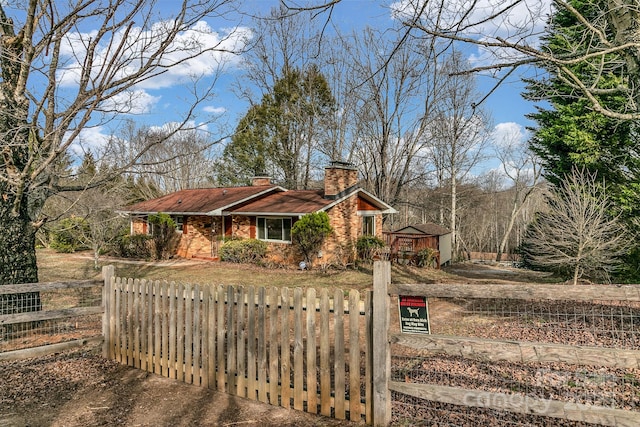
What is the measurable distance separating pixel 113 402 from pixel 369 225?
1722cm

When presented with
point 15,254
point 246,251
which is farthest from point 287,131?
point 15,254

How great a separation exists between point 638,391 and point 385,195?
22.4 meters

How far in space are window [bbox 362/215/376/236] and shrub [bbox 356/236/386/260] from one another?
1752 mm

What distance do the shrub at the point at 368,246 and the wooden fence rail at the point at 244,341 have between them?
44.7ft

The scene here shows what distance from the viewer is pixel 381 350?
3449 millimetres

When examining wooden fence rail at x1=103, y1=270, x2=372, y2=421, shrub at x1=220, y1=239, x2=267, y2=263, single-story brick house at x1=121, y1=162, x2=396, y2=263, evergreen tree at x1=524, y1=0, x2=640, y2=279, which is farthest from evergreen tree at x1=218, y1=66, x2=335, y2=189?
wooden fence rail at x1=103, y1=270, x2=372, y2=421

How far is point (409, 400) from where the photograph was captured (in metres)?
3.88

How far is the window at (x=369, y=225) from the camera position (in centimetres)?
2039

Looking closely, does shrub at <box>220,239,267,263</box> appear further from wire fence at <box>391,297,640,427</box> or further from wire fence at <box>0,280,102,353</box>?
wire fence at <box>391,297,640,427</box>

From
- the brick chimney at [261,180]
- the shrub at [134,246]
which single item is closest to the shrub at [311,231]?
the brick chimney at [261,180]

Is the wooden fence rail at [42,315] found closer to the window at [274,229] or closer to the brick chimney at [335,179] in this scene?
the window at [274,229]

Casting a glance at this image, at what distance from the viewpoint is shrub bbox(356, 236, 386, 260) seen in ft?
60.4

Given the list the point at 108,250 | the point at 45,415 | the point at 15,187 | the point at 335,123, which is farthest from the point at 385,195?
the point at 45,415

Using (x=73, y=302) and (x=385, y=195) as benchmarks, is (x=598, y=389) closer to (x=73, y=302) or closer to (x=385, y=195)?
(x=73, y=302)
